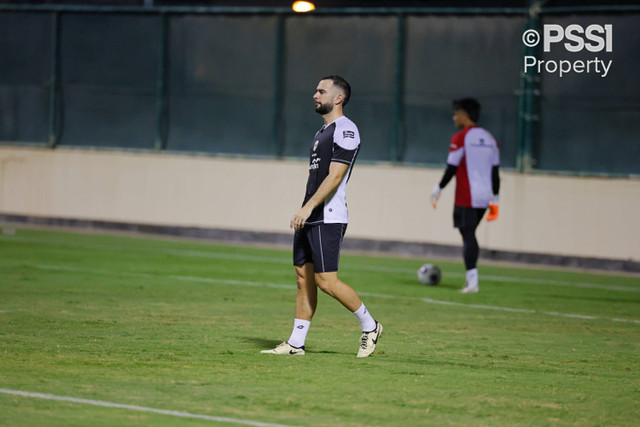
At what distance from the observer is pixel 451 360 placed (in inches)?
376

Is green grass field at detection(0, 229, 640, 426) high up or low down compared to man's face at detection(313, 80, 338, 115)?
down

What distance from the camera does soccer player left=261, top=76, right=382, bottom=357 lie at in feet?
29.8

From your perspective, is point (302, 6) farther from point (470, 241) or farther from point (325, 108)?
point (325, 108)

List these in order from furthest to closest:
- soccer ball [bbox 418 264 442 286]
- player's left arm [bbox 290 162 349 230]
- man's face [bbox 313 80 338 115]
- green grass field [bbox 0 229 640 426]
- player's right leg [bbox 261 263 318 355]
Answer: soccer ball [bbox 418 264 442 286] → player's right leg [bbox 261 263 318 355] → man's face [bbox 313 80 338 115] → player's left arm [bbox 290 162 349 230] → green grass field [bbox 0 229 640 426]

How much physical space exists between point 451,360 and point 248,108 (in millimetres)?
12973

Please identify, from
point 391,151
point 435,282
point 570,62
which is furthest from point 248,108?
point 435,282

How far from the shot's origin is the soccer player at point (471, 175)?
1482 centimetres

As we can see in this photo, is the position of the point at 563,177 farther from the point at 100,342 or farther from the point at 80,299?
the point at 100,342

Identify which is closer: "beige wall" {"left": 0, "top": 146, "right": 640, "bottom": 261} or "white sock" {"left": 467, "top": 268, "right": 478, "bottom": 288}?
"white sock" {"left": 467, "top": 268, "right": 478, "bottom": 288}

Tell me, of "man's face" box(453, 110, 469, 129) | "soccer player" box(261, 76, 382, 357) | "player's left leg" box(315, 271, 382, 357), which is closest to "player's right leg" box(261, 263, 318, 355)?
"soccer player" box(261, 76, 382, 357)

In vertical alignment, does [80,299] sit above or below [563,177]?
below

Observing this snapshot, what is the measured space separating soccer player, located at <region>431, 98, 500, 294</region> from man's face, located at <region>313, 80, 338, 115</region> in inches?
228

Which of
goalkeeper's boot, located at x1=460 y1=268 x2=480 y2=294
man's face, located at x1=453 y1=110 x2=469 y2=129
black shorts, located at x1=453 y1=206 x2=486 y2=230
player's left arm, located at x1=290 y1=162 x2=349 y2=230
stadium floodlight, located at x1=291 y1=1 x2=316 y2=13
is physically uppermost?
stadium floodlight, located at x1=291 y1=1 x2=316 y2=13

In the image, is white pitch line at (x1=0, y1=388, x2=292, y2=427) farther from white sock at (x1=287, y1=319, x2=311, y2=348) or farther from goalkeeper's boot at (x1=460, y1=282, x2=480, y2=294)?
goalkeeper's boot at (x1=460, y1=282, x2=480, y2=294)
